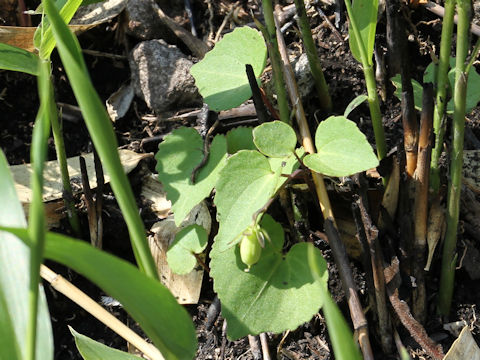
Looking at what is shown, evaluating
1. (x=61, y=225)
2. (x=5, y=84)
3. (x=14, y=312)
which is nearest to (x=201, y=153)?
(x=61, y=225)

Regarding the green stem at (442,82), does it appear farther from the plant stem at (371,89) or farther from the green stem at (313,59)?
the green stem at (313,59)

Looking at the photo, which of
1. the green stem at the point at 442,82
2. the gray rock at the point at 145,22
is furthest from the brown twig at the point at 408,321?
the gray rock at the point at 145,22

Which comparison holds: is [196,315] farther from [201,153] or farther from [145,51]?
[145,51]

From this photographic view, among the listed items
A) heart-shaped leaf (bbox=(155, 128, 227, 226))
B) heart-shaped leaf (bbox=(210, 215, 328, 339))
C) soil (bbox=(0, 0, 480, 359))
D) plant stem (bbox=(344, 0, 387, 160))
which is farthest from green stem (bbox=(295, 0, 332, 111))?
heart-shaped leaf (bbox=(210, 215, 328, 339))

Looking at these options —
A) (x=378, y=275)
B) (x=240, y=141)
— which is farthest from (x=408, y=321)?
(x=240, y=141)

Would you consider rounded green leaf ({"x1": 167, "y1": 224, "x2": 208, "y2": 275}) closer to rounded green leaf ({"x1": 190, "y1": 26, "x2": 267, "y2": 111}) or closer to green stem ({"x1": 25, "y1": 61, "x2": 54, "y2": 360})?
rounded green leaf ({"x1": 190, "y1": 26, "x2": 267, "y2": 111})
